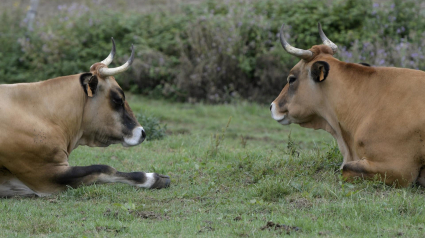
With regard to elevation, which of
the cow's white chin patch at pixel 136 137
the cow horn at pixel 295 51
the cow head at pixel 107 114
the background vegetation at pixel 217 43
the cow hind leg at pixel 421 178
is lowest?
the background vegetation at pixel 217 43

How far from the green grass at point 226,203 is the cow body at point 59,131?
18cm

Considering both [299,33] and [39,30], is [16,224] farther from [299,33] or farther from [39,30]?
[39,30]

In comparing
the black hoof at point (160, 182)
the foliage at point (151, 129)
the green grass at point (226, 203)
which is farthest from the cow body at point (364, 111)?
the foliage at point (151, 129)

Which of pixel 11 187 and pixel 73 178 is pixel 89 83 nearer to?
pixel 73 178

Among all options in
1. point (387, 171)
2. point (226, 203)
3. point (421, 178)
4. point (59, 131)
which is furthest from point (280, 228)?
point (59, 131)

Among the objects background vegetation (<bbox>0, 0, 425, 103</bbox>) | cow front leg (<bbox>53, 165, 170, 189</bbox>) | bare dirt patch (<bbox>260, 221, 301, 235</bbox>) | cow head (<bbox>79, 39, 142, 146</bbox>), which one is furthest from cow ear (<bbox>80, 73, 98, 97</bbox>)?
background vegetation (<bbox>0, 0, 425, 103</bbox>)

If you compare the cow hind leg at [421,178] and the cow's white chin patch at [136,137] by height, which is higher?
the cow's white chin patch at [136,137]

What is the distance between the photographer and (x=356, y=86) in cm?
659

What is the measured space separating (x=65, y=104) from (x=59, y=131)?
336 mm

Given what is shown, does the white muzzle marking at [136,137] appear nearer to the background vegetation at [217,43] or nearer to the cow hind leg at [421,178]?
the cow hind leg at [421,178]

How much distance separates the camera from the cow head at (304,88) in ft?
22.4

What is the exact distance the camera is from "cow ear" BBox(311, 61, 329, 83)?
6.60m

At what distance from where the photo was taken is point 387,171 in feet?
19.7

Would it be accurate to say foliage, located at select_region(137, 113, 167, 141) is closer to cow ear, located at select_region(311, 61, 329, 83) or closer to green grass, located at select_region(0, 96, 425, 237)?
green grass, located at select_region(0, 96, 425, 237)
